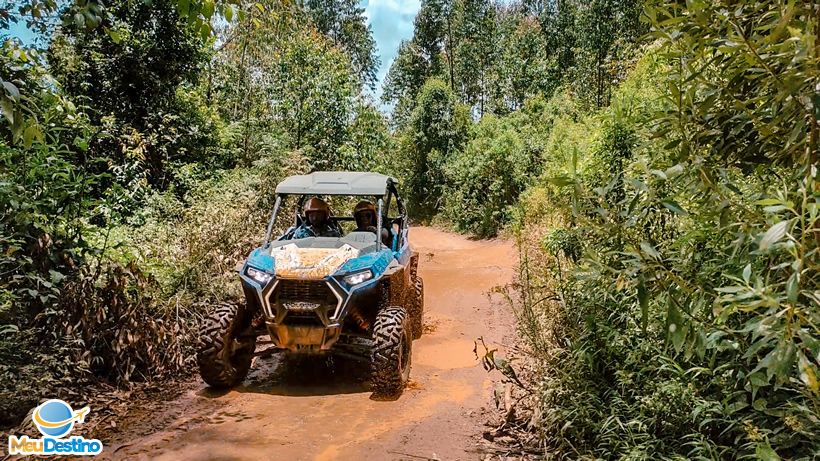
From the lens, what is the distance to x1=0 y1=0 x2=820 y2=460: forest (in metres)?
1.76

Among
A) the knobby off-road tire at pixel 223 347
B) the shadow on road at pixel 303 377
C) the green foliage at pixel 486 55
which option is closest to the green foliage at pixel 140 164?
the knobby off-road tire at pixel 223 347

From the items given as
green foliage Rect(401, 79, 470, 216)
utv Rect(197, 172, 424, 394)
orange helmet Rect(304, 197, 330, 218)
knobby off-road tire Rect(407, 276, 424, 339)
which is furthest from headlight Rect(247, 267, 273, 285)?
green foliage Rect(401, 79, 470, 216)

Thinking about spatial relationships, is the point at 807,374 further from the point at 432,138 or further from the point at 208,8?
the point at 432,138

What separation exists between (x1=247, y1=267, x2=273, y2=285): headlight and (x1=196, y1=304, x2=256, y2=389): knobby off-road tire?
0.39 meters

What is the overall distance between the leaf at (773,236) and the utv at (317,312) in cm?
384

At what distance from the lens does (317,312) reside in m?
4.93

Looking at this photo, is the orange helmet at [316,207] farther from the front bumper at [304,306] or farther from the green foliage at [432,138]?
the green foliage at [432,138]

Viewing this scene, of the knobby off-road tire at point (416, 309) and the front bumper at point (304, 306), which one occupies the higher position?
the front bumper at point (304, 306)

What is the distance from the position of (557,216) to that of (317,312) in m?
4.22

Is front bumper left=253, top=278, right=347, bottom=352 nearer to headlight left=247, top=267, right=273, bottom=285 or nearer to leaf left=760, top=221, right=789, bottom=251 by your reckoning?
headlight left=247, top=267, right=273, bottom=285

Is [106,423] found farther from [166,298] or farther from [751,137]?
[751,137]

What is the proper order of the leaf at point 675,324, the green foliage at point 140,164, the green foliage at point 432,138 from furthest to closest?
the green foliage at point 432,138 → the green foliage at point 140,164 → the leaf at point 675,324

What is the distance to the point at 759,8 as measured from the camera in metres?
1.82

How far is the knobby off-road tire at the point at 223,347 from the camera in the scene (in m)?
4.92
